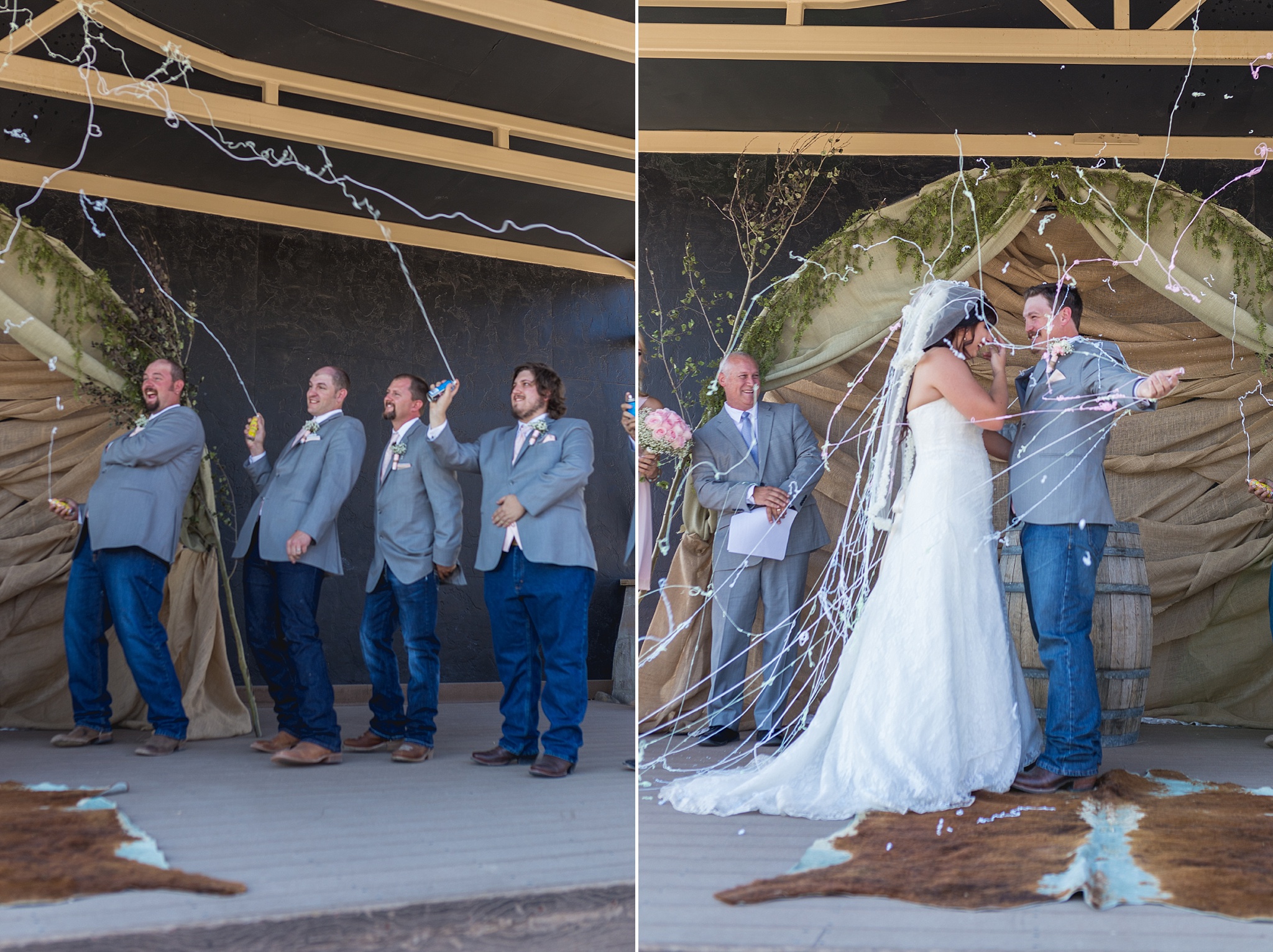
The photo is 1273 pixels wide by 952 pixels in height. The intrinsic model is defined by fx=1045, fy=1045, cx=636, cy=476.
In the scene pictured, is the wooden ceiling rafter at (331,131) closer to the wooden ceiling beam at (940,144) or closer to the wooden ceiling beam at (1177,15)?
the wooden ceiling beam at (940,144)

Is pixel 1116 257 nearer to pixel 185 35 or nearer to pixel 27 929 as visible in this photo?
pixel 185 35

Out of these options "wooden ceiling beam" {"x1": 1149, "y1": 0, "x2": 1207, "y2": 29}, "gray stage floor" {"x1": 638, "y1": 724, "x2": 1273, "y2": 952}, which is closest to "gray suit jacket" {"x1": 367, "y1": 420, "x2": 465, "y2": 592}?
"gray stage floor" {"x1": 638, "y1": 724, "x2": 1273, "y2": 952}

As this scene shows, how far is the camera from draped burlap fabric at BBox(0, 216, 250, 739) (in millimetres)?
3365

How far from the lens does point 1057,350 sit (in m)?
2.75

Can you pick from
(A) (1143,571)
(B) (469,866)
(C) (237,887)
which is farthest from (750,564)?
(C) (237,887)

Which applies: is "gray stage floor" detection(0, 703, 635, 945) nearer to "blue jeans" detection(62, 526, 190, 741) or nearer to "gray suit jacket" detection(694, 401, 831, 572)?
Answer: "blue jeans" detection(62, 526, 190, 741)

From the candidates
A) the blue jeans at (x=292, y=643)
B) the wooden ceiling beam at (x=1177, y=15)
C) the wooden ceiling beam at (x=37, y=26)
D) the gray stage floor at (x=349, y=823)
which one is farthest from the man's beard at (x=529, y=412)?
the wooden ceiling beam at (x=1177, y=15)

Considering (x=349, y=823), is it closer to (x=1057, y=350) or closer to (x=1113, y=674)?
(x=1057, y=350)

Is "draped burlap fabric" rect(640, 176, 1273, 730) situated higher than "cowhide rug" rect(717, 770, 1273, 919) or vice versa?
"draped burlap fabric" rect(640, 176, 1273, 730)

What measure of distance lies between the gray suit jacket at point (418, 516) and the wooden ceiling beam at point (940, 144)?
1.77 metres

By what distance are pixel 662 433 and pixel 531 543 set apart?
0.78 metres

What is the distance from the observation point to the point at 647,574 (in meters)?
3.85

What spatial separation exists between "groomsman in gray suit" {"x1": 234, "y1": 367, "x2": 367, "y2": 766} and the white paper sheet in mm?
1242

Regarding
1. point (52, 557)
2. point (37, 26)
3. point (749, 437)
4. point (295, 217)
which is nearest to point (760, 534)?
point (749, 437)
